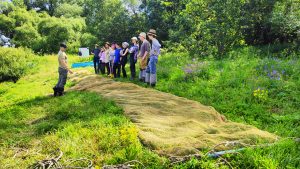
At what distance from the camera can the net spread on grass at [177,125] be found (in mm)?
4426

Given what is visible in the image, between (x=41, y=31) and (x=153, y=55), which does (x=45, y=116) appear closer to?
(x=153, y=55)

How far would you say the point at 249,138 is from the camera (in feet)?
14.6

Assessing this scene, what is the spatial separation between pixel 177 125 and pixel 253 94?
2.75 meters

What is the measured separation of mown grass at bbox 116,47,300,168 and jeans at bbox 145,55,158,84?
0.32 metres

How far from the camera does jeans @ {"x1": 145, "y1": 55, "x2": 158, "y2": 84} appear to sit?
364 inches

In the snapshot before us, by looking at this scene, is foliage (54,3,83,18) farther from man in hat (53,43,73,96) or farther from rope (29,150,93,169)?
rope (29,150,93,169)

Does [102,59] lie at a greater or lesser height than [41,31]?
lesser

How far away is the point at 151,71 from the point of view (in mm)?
9414

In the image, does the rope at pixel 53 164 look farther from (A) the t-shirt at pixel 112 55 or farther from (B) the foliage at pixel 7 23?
(B) the foliage at pixel 7 23

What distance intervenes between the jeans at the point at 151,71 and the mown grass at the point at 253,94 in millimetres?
324

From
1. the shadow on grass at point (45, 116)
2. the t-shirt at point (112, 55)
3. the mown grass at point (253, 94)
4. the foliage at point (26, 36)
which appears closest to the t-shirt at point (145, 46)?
the mown grass at point (253, 94)

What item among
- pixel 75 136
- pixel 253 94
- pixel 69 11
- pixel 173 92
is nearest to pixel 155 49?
pixel 173 92

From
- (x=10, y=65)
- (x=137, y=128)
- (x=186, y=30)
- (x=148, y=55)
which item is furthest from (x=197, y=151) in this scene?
(x=10, y=65)

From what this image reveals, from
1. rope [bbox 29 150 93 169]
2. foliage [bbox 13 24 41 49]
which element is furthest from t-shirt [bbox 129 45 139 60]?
foliage [bbox 13 24 41 49]
